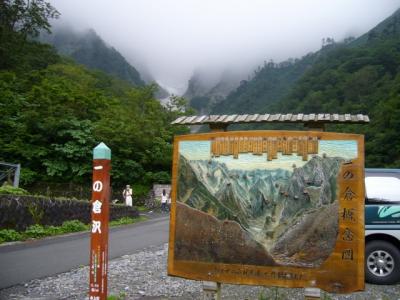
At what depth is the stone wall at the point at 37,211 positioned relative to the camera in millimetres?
13516

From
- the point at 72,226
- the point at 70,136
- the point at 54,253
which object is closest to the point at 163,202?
the point at 70,136

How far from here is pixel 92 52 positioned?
3986 inches

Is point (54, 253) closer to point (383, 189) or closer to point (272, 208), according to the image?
point (272, 208)

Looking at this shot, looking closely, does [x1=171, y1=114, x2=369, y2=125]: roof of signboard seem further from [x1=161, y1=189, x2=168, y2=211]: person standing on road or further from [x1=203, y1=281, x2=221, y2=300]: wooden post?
[x1=161, y1=189, x2=168, y2=211]: person standing on road

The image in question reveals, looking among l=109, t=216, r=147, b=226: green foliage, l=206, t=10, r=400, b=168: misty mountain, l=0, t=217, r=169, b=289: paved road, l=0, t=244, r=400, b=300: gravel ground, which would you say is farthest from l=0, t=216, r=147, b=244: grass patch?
l=206, t=10, r=400, b=168: misty mountain

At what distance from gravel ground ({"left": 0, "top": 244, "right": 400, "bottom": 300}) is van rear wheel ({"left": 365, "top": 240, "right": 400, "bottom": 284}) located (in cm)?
17

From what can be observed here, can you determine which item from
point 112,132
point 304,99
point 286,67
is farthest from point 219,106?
point 112,132

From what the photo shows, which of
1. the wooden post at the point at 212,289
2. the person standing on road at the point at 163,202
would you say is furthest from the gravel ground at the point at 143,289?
the person standing on road at the point at 163,202

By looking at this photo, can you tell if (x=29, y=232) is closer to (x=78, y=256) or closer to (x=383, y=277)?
(x=78, y=256)

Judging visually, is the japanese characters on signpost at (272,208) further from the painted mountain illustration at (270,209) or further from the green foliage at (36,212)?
the green foliage at (36,212)

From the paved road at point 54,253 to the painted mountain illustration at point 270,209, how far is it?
419 cm

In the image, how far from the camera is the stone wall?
44.3 ft

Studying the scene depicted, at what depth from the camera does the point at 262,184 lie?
5316 mm

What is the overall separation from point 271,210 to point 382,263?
377 centimetres
